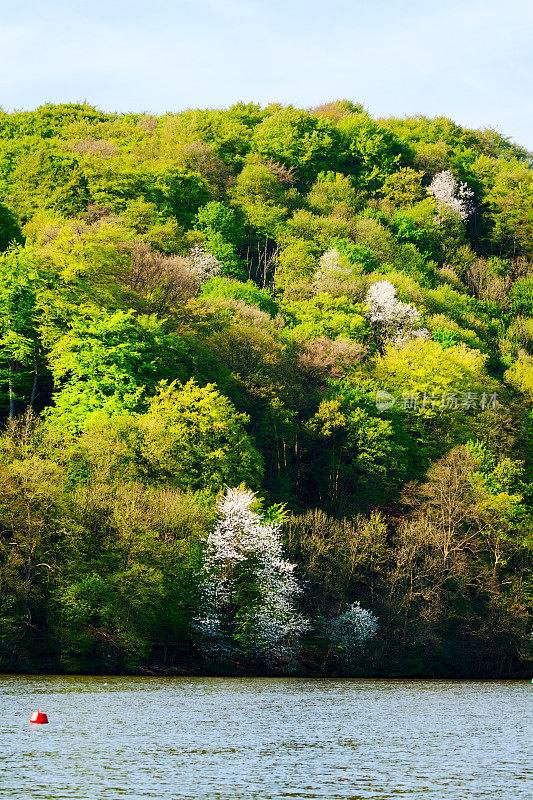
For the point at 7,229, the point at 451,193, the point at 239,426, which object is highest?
the point at 451,193

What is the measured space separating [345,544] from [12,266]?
1199 inches

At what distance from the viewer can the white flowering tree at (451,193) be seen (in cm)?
14388

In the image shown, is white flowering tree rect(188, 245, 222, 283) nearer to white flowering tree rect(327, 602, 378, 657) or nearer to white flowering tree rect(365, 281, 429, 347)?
white flowering tree rect(365, 281, 429, 347)

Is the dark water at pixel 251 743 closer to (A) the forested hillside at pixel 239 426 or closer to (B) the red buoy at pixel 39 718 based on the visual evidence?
(B) the red buoy at pixel 39 718

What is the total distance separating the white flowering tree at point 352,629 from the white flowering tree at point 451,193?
8522 centimetres

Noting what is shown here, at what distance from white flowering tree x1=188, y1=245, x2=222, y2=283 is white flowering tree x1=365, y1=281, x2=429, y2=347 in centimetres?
1665

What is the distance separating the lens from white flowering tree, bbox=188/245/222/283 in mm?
107625

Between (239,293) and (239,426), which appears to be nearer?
A: (239,426)

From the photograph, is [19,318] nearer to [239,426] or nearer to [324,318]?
[239,426]

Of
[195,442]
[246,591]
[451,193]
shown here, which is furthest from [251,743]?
[451,193]

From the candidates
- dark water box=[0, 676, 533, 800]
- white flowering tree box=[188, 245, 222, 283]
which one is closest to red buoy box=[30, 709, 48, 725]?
dark water box=[0, 676, 533, 800]

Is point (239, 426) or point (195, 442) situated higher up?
point (239, 426)

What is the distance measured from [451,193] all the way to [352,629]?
90.0 metres

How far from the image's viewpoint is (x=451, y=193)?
144750mm
